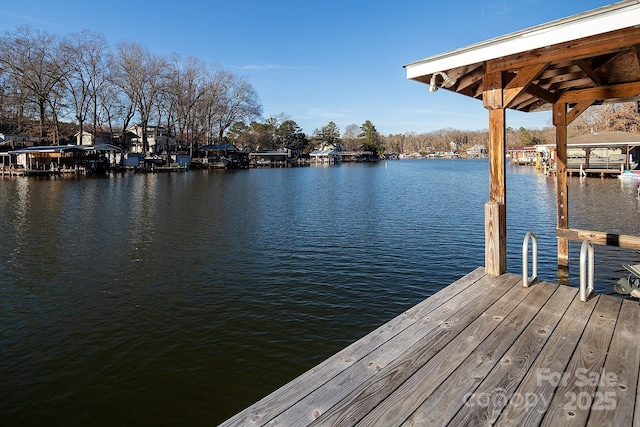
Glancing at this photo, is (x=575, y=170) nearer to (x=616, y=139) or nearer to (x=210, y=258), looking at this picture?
(x=616, y=139)

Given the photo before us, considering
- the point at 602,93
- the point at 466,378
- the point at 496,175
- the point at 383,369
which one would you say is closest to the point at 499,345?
the point at 466,378

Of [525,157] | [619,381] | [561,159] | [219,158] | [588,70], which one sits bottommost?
[619,381]

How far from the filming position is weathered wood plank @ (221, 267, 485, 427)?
2648mm

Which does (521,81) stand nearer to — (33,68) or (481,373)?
(481,373)

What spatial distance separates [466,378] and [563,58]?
407cm

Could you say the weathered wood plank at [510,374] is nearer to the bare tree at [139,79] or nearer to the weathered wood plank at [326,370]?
the weathered wood plank at [326,370]

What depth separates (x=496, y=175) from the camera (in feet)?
18.1

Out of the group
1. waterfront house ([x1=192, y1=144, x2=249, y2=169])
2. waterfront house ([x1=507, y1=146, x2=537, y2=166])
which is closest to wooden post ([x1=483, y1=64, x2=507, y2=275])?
waterfront house ([x1=192, y1=144, x2=249, y2=169])

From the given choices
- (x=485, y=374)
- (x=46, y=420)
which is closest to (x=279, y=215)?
(x=46, y=420)

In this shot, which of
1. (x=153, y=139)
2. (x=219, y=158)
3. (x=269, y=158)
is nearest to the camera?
(x=153, y=139)

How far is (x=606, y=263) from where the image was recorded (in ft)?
32.3

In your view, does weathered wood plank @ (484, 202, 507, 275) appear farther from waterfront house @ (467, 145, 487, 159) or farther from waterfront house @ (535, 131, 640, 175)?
waterfront house @ (467, 145, 487, 159)

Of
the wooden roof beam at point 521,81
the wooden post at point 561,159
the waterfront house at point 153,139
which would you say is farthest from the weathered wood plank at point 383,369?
the waterfront house at point 153,139

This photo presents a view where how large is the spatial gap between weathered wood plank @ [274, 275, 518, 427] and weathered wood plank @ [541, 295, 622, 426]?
0.99 meters
